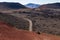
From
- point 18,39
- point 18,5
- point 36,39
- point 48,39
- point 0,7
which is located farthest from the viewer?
point 18,5

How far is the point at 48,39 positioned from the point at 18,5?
5948 centimetres

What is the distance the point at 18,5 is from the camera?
73562 millimetres

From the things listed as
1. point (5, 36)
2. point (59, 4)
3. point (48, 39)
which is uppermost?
point (5, 36)

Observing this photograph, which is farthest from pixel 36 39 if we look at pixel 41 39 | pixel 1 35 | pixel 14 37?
pixel 1 35

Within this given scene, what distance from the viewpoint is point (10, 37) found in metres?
12.6

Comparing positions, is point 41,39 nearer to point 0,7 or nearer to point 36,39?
point 36,39

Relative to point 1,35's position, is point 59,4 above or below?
below

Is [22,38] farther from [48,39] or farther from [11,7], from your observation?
[11,7]

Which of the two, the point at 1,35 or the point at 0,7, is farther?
the point at 0,7

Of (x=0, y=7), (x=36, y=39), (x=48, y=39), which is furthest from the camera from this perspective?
(x=0, y=7)

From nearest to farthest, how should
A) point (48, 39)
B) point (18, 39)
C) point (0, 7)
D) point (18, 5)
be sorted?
point (18, 39) < point (48, 39) < point (0, 7) < point (18, 5)

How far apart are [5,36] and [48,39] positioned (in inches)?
151

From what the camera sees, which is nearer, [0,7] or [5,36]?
[5,36]

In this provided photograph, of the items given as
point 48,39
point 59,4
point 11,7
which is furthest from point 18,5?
point 48,39
